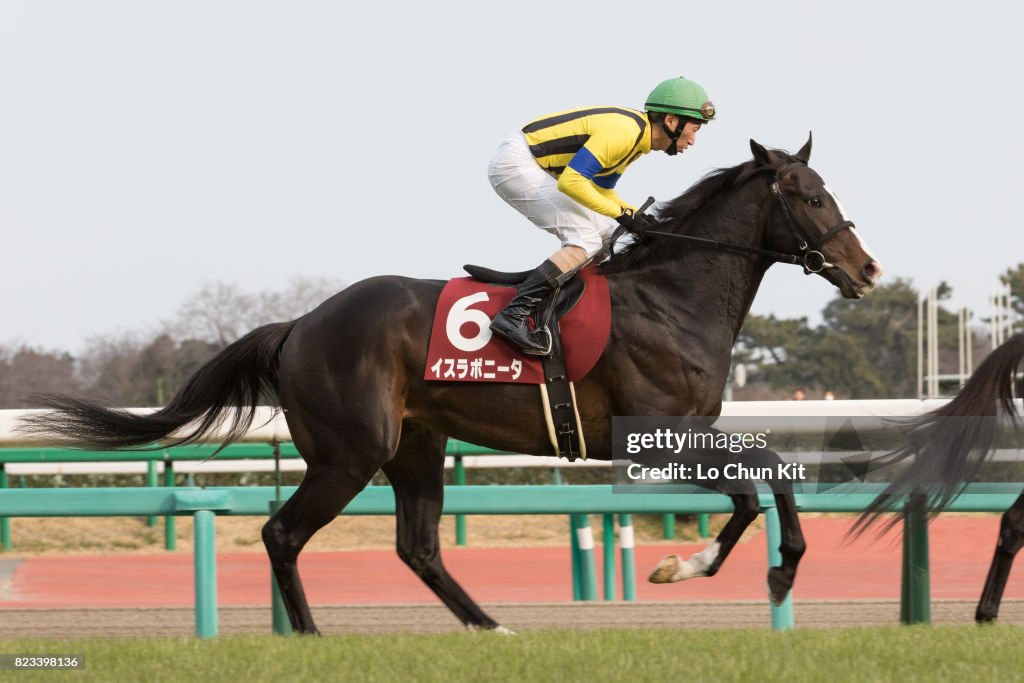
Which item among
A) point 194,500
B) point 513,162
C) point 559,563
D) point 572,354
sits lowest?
point 559,563

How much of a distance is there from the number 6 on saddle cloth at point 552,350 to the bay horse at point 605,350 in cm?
5

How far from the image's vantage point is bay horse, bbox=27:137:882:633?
5113mm

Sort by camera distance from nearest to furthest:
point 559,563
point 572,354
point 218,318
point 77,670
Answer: point 77,670
point 572,354
point 559,563
point 218,318

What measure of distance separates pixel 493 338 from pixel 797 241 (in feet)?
3.93

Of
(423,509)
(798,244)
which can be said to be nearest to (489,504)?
(423,509)

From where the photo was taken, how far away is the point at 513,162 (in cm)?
536

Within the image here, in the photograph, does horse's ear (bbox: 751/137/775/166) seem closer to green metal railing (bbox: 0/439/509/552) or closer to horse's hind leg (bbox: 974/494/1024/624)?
horse's hind leg (bbox: 974/494/1024/624)

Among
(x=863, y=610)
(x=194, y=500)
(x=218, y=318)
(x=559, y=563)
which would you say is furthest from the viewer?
(x=218, y=318)

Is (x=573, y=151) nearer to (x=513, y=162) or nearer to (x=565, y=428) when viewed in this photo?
(x=513, y=162)

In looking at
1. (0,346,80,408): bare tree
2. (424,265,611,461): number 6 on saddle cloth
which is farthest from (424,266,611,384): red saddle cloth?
(0,346,80,408): bare tree

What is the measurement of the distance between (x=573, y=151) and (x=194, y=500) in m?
2.02

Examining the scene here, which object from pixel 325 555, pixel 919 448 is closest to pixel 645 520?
pixel 325 555

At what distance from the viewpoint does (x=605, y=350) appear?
5137mm

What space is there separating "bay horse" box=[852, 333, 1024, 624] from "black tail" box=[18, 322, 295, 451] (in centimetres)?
249
